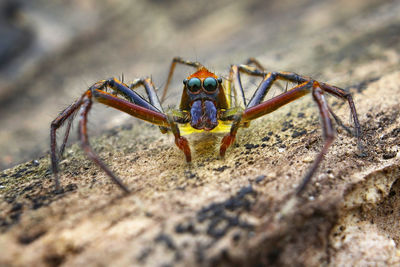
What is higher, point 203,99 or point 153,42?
point 153,42

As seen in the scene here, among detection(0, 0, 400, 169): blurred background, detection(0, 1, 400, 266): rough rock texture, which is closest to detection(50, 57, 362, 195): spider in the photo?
detection(0, 1, 400, 266): rough rock texture

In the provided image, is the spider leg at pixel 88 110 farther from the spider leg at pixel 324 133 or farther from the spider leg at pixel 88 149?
the spider leg at pixel 324 133

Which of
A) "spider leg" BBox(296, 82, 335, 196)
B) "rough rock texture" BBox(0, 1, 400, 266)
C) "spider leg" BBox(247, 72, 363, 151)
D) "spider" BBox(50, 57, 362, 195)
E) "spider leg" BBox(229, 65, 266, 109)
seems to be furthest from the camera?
"spider leg" BBox(229, 65, 266, 109)

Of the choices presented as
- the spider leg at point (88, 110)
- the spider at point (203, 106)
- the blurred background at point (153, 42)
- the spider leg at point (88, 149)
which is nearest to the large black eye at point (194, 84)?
the spider at point (203, 106)

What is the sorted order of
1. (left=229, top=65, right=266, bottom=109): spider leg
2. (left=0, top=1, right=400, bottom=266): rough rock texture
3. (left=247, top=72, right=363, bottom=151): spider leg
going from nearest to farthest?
(left=0, top=1, right=400, bottom=266): rough rock texture
(left=247, top=72, right=363, bottom=151): spider leg
(left=229, top=65, right=266, bottom=109): spider leg

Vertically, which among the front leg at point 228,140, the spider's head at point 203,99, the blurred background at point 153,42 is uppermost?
the blurred background at point 153,42

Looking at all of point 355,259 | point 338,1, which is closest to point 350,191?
point 355,259

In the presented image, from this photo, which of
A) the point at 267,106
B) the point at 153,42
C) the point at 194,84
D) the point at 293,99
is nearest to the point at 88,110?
the point at 194,84

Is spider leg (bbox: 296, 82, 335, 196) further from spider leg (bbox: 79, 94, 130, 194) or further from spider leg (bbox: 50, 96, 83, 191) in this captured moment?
spider leg (bbox: 50, 96, 83, 191)

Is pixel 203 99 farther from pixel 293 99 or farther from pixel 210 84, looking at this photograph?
pixel 293 99
